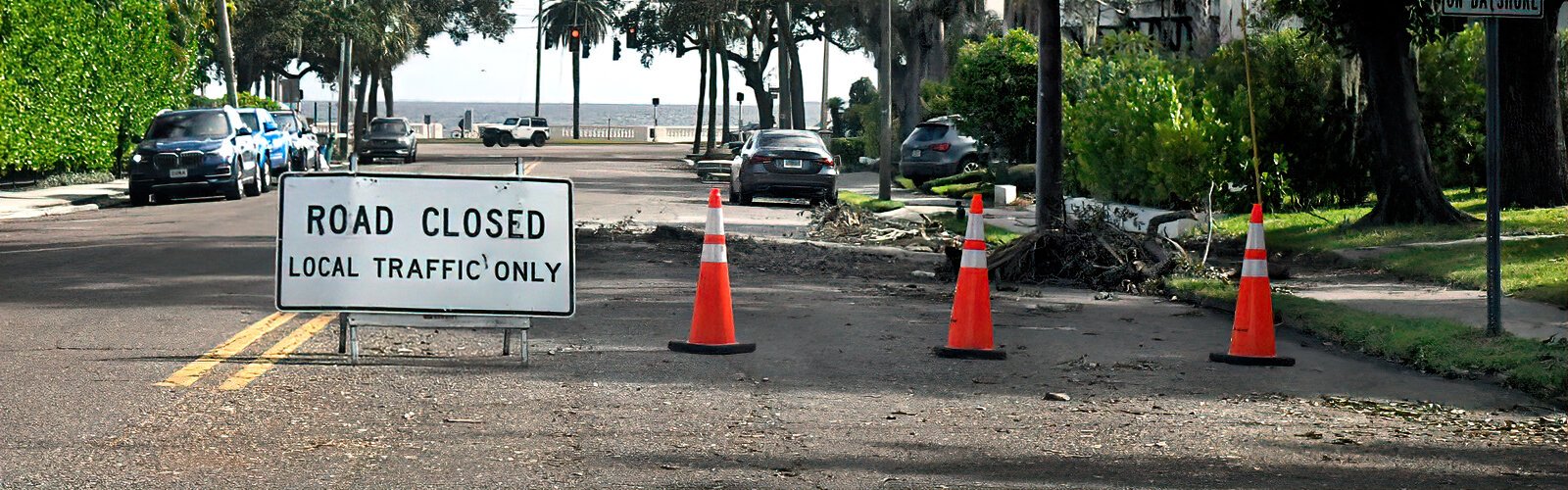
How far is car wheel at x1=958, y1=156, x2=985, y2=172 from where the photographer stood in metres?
35.9

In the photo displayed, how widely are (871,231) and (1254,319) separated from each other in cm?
1120

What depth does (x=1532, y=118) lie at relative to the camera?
69.1 ft

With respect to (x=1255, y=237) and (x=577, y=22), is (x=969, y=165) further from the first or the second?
(x=577, y=22)

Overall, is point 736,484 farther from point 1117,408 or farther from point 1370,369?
point 1370,369

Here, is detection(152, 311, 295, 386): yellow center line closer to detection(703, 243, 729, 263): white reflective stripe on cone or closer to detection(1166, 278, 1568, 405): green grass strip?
detection(703, 243, 729, 263): white reflective stripe on cone

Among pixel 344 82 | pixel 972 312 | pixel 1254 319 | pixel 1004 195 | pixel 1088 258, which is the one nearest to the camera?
pixel 1254 319

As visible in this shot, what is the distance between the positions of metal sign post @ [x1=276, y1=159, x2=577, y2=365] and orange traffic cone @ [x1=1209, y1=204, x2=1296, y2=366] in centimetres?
367

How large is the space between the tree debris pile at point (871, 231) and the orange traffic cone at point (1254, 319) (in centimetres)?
914

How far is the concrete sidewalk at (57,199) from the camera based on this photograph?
25.6 m

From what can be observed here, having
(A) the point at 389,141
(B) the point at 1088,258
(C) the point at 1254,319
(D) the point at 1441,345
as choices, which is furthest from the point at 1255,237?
(A) the point at 389,141

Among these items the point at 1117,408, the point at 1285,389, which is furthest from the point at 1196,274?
the point at 1117,408

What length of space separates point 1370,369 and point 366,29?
192 ft

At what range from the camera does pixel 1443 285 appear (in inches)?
559

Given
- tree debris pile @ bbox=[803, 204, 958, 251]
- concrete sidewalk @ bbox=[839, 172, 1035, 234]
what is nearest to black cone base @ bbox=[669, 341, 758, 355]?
tree debris pile @ bbox=[803, 204, 958, 251]
